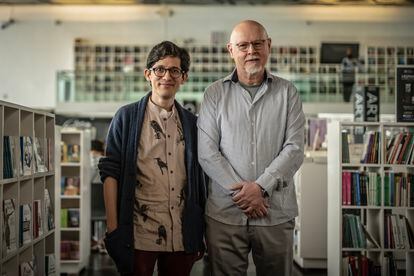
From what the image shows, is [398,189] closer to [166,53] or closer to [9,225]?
[166,53]

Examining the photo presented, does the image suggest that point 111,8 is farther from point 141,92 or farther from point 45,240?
point 45,240

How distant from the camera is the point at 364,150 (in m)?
5.12

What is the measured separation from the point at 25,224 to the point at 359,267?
3.03 meters

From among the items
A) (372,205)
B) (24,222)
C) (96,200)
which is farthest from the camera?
(96,200)

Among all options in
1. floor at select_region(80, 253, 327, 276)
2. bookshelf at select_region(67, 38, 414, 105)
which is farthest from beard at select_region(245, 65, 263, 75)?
bookshelf at select_region(67, 38, 414, 105)

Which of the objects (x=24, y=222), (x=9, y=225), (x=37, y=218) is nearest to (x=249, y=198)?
(x=9, y=225)

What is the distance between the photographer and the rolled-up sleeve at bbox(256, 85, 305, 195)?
→ 2.61 metres

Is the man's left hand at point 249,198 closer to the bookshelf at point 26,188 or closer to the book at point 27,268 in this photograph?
the bookshelf at point 26,188

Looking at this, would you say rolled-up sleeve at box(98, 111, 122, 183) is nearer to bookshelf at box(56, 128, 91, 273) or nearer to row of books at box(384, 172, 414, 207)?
row of books at box(384, 172, 414, 207)

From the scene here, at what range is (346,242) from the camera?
17.0 ft

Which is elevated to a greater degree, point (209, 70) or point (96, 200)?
point (209, 70)

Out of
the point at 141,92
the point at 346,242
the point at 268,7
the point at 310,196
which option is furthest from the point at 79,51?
the point at 346,242

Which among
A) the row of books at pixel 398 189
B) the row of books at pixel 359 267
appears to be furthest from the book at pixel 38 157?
the row of books at pixel 398 189

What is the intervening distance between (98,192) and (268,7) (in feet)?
31.8
